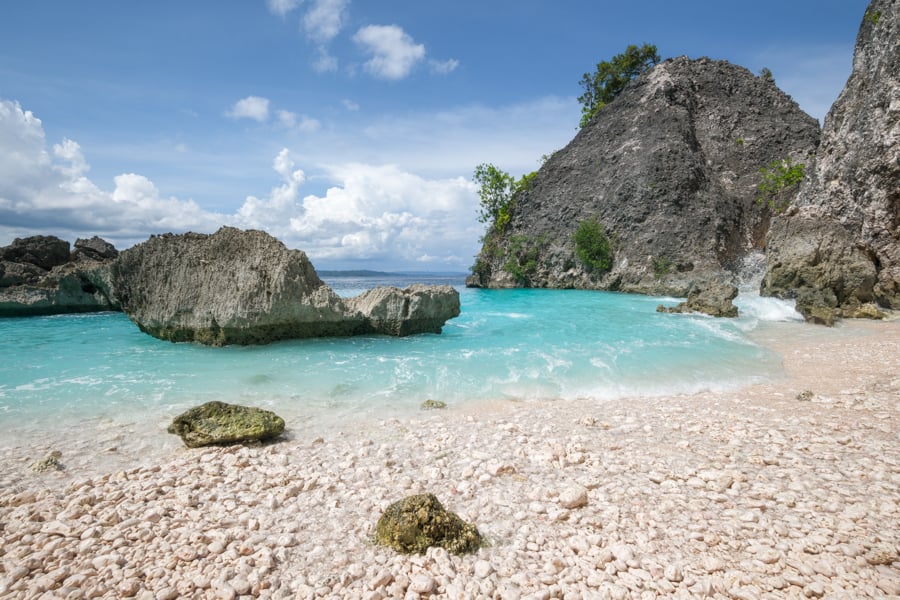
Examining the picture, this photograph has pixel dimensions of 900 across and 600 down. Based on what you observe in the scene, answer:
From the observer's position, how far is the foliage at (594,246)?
158 feet

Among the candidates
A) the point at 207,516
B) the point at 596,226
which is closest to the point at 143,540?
the point at 207,516

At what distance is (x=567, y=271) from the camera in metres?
52.1

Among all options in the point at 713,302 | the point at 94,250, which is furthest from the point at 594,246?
the point at 94,250

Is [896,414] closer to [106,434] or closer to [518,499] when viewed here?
[518,499]

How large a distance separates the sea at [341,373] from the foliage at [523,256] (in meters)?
36.7

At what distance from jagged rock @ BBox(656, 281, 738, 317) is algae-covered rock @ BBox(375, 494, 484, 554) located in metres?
24.5

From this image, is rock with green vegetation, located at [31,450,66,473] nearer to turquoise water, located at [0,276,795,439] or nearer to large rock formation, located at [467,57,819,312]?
turquoise water, located at [0,276,795,439]

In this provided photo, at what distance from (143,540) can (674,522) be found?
5.28 metres

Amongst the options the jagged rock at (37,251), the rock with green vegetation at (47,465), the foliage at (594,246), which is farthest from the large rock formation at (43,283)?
the foliage at (594,246)

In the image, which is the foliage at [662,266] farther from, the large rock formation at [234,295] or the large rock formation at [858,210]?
the large rock formation at [234,295]

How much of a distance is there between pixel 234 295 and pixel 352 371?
602 cm

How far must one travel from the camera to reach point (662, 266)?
4334 centimetres

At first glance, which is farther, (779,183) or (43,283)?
(779,183)

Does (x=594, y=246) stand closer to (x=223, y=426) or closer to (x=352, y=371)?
(x=352, y=371)
